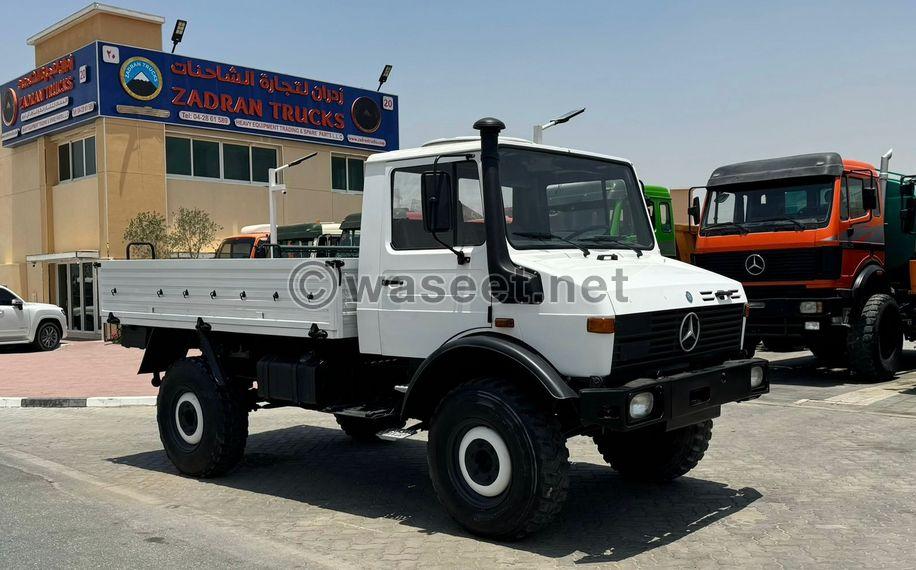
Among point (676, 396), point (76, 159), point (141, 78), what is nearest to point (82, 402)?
point (676, 396)

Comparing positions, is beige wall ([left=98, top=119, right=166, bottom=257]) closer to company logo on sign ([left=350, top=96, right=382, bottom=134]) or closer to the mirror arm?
company logo on sign ([left=350, top=96, right=382, bottom=134])

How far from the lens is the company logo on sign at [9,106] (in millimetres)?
27847

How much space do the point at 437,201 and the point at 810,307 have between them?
7817 millimetres

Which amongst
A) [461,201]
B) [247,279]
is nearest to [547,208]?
[461,201]

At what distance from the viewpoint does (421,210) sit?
5629 millimetres

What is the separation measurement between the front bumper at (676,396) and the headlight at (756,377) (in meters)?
0.02

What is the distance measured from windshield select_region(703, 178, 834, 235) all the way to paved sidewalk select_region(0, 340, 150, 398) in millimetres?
8569

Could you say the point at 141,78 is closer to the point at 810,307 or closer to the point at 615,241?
the point at 810,307

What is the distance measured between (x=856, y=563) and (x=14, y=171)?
29553mm

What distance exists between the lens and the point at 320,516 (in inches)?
234

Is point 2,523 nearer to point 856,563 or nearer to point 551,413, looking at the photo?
point 551,413

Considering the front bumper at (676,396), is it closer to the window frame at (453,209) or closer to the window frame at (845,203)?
the window frame at (453,209)

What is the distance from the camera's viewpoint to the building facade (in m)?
24.5

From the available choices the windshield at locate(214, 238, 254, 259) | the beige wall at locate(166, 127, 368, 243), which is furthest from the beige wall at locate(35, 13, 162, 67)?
the windshield at locate(214, 238, 254, 259)
